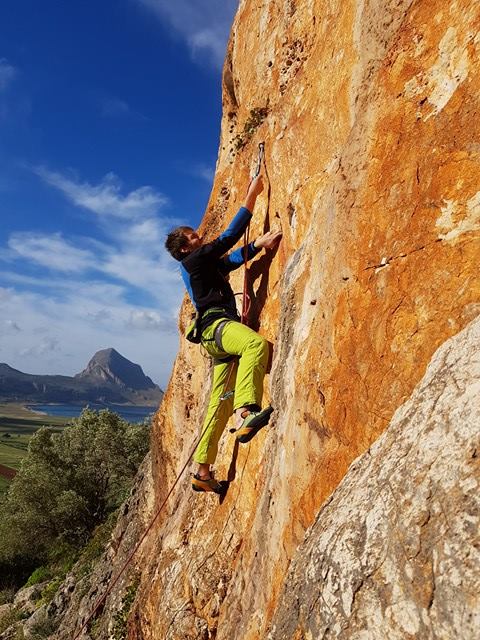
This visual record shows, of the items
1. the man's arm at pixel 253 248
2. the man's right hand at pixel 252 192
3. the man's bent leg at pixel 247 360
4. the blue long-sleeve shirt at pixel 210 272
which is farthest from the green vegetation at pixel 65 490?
the man's right hand at pixel 252 192

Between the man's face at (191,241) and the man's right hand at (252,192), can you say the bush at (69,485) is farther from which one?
the man's right hand at (252,192)

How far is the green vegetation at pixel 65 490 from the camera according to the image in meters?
40.1

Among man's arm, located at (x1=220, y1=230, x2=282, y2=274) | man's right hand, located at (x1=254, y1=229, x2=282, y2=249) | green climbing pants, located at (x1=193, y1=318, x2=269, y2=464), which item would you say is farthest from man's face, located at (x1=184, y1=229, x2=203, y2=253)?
green climbing pants, located at (x1=193, y1=318, x2=269, y2=464)

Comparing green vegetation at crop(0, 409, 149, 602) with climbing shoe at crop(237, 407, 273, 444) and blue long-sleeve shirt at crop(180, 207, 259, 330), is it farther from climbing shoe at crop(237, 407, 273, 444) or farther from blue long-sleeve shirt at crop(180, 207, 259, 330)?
climbing shoe at crop(237, 407, 273, 444)

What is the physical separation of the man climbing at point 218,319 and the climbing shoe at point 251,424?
0.54 m

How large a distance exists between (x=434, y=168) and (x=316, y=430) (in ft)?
10.4

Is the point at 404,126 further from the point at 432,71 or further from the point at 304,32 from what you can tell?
the point at 304,32

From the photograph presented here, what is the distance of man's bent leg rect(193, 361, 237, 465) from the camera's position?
8.45m

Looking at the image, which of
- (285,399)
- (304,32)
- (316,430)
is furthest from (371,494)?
(304,32)

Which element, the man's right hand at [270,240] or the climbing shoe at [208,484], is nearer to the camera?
the man's right hand at [270,240]

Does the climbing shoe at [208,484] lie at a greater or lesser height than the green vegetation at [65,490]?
greater

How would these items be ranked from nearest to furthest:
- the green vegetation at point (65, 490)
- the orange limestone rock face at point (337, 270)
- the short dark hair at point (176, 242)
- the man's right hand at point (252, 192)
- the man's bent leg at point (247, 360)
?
1. the orange limestone rock face at point (337, 270)
2. the man's bent leg at point (247, 360)
3. the short dark hair at point (176, 242)
4. the man's right hand at point (252, 192)
5. the green vegetation at point (65, 490)

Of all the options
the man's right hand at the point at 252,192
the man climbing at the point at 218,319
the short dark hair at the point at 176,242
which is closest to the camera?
the man climbing at the point at 218,319

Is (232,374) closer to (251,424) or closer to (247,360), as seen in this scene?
(247,360)
